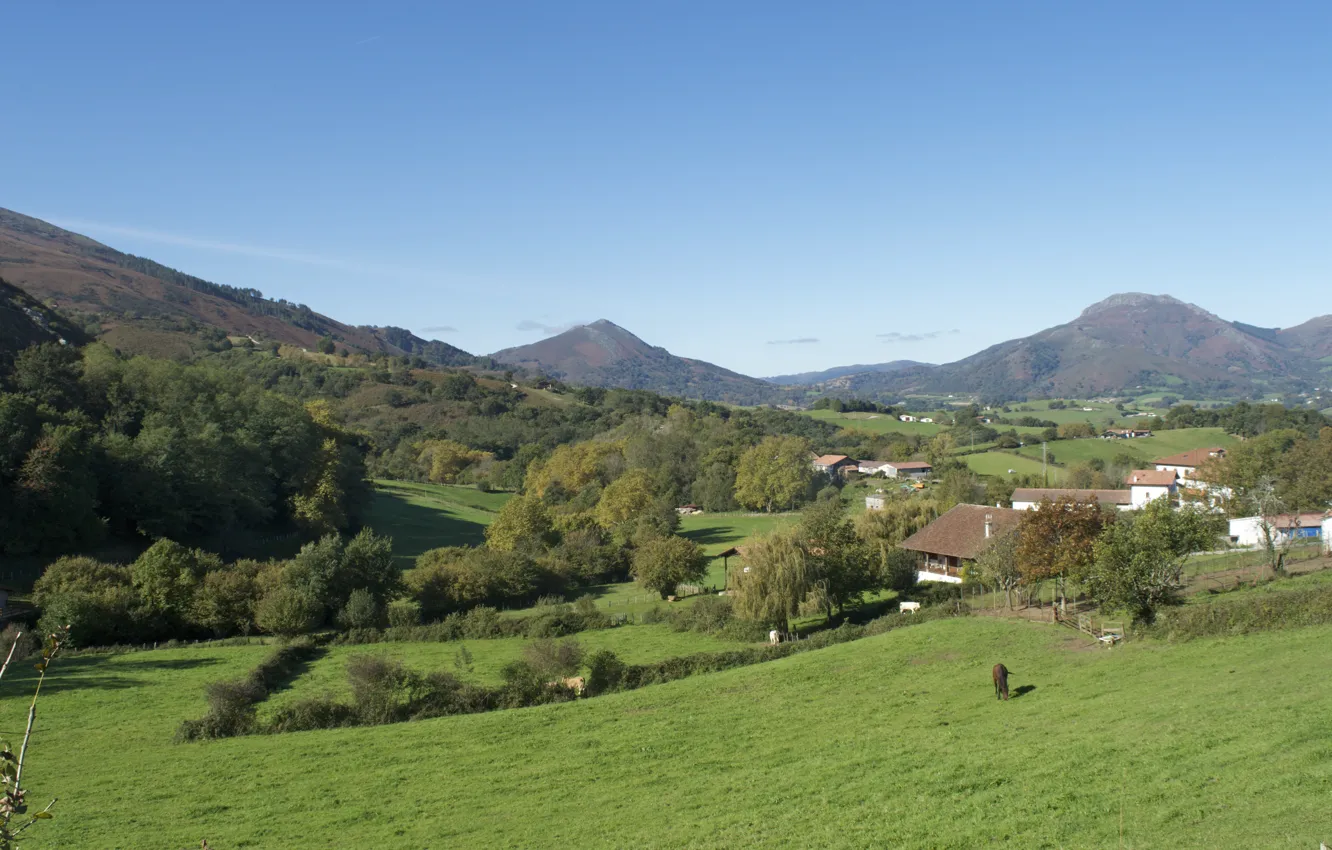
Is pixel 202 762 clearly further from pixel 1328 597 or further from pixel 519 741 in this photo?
pixel 1328 597

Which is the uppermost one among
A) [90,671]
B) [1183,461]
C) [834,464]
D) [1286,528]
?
[1183,461]

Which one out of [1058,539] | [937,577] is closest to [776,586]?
[1058,539]

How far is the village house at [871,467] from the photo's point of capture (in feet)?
349

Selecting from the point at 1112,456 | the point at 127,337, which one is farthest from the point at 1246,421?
the point at 127,337

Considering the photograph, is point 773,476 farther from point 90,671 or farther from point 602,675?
point 90,671

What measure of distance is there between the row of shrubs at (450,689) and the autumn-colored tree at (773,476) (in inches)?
2177

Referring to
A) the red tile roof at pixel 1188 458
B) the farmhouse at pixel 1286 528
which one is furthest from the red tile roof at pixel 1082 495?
the red tile roof at pixel 1188 458

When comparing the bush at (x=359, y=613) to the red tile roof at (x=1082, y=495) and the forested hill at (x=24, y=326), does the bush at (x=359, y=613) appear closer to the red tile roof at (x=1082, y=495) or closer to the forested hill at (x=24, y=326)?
the forested hill at (x=24, y=326)

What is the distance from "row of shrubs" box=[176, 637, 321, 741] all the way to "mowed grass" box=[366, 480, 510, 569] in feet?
75.9

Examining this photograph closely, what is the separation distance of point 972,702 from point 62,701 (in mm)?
27051

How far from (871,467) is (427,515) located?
5856cm

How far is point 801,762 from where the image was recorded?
18.9 m

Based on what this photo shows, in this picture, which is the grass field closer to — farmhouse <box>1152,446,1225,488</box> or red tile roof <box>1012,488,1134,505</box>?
farmhouse <box>1152,446,1225,488</box>

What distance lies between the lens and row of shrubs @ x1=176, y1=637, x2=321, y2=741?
2434 cm
